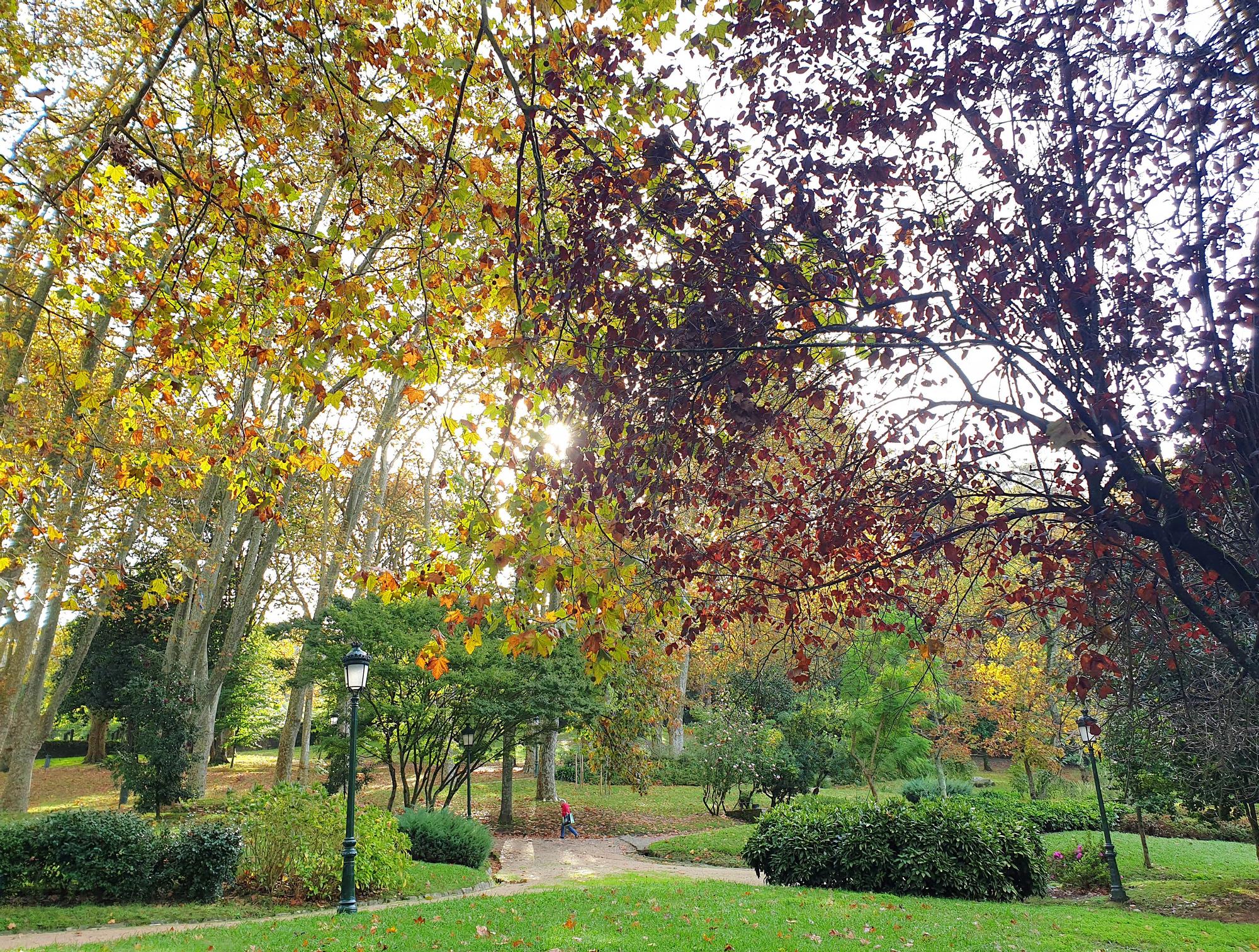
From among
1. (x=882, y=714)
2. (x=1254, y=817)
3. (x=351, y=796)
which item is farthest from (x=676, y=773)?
(x=351, y=796)

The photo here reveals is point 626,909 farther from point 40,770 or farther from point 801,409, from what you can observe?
point 40,770

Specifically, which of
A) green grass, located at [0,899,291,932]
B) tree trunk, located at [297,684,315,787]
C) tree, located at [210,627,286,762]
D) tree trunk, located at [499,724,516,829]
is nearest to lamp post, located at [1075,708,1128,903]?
green grass, located at [0,899,291,932]

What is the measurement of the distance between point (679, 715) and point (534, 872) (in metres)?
18.8

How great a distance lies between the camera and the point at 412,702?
556 inches

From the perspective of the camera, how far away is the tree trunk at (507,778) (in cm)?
1802

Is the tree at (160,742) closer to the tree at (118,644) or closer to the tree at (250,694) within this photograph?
the tree at (118,644)

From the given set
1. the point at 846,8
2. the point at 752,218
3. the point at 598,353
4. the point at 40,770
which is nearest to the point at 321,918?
the point at 598,353

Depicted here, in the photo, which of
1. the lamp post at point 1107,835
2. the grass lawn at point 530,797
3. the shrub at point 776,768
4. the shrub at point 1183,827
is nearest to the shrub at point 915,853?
the lamp post at point 1107,835

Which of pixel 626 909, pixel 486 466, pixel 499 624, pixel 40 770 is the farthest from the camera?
pixel 40 770

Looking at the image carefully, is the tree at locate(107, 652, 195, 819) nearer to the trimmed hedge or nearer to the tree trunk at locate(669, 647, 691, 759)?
the trimmed hedge

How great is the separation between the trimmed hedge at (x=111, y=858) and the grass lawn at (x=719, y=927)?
1844 millimetres

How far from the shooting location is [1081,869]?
1184cm

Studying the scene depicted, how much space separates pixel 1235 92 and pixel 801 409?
8.47 feet

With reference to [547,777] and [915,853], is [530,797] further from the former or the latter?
[915,853]
